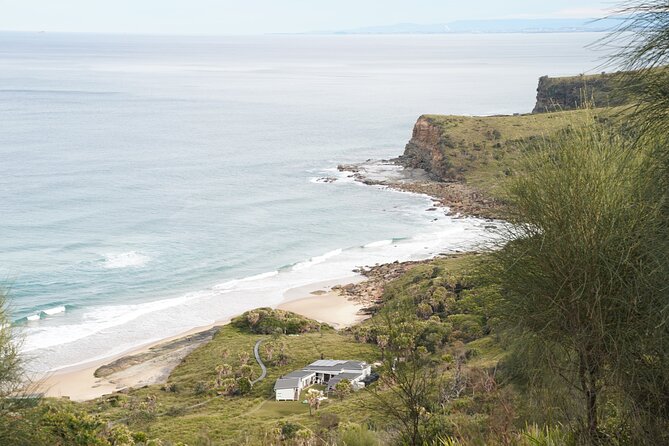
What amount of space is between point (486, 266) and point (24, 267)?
162 ft

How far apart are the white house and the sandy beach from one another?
8207 millimetres

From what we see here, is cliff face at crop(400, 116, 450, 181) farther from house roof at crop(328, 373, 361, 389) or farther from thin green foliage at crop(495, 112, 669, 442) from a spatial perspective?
thin green foliage at crop(495, 112, 669, 442)

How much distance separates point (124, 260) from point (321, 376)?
2635 centimetres

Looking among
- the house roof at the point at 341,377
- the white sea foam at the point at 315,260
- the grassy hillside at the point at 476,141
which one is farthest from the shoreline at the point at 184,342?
the grassy hillside at the point at 476,141

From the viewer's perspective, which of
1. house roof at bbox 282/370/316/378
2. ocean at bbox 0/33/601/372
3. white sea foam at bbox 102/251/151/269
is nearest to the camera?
house roof at bbox 282/370/316/378

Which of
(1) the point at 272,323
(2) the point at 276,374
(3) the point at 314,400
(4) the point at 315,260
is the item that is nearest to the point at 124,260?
(4) the point at 315,260

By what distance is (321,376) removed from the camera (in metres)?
39.1

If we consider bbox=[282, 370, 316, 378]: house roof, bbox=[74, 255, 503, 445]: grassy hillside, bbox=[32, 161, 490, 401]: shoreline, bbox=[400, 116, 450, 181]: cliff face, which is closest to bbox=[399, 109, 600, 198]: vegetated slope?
bbox=[400, 116, 450, 181]: cliff face

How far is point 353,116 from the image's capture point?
148m

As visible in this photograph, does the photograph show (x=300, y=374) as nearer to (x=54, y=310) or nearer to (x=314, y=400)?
(x=314, y=400)

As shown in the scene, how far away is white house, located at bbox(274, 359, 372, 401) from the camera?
3697 cm

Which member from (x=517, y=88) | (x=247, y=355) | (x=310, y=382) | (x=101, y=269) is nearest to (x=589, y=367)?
(x=310, y=382)

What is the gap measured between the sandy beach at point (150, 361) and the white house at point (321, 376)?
8.21 metres

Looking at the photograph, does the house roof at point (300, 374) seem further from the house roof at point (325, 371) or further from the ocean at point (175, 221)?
the ocean at point (175, 221)
